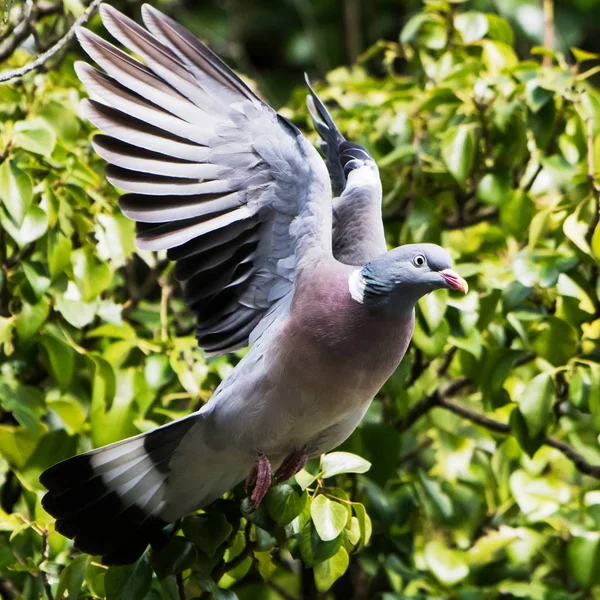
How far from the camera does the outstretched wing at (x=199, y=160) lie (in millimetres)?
2088

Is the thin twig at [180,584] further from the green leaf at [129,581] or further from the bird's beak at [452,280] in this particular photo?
the bird's beak at [452,280]

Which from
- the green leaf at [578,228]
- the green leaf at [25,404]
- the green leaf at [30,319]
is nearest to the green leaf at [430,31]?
the green leaf at [578,228]

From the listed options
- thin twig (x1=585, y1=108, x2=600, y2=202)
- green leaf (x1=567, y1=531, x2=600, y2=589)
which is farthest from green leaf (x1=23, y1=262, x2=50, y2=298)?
green leaf (x1=567, y1=531, x2=600, y2=589)

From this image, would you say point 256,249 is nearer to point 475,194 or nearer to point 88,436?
point 88,436

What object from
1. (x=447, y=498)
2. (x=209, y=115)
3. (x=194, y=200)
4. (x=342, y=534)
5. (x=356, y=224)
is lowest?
(x=447, y=498)

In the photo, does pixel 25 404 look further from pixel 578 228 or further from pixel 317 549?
pixel 578 228

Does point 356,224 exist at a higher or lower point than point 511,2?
higher

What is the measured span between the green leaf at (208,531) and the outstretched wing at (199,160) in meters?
0.51

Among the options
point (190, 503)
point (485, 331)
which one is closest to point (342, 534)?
point (190, 503)

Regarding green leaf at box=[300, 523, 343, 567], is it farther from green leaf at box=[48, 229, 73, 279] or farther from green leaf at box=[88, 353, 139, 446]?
green leaf at box=[48, 229, 73, 279]

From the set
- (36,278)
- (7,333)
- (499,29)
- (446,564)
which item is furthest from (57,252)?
(499,29)

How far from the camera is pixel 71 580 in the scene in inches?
78.8

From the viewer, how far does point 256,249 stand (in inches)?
88.8

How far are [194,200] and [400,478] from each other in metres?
1.06
